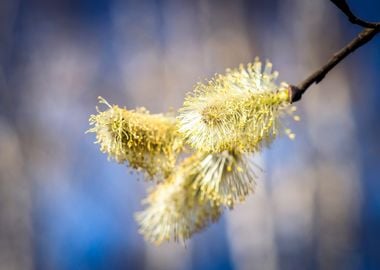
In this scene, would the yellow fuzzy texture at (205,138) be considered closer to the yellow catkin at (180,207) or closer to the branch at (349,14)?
the yellow catkin at (180,207)

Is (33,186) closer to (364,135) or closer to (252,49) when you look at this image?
(252,49)

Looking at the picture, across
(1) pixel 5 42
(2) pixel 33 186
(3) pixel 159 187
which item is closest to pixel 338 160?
(2) pixel 33 186

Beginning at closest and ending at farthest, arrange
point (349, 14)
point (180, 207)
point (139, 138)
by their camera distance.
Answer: point (349, 14)
point (139, 138)
point (180, 207)

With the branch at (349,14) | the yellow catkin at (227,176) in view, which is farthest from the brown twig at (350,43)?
the yellow catkin at (227,176)

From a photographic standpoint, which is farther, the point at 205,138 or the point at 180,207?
the point at 180,207

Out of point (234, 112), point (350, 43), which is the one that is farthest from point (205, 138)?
Answer: point (350, 43)

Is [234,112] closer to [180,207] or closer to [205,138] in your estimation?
[205,138]

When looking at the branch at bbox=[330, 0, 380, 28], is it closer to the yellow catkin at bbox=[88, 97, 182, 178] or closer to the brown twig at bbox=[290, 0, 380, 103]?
the brown twig at bbox=[290, 0, 380, 103]
